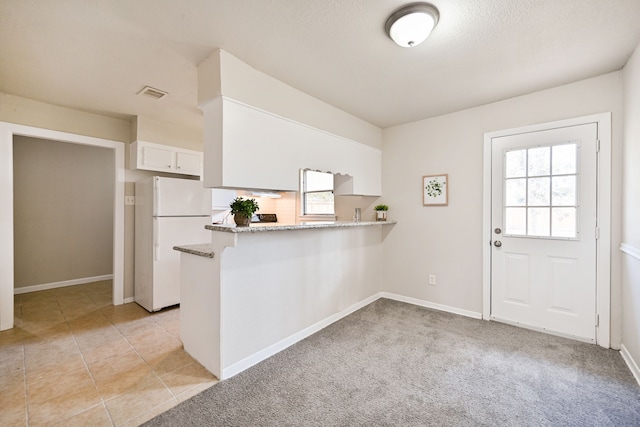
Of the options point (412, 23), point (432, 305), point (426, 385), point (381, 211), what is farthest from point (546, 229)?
point (412, 23)

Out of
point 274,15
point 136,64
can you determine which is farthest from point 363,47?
point 136,64

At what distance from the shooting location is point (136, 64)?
2219 millimetres

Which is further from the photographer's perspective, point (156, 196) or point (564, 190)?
point (156, 196)

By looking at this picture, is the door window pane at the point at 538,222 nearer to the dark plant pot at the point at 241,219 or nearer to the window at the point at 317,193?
the window at the point at 317,193

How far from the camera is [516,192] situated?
9.30 ft

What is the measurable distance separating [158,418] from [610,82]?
13.7 ft

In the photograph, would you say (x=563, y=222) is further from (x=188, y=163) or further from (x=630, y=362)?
(x=188, y=163)

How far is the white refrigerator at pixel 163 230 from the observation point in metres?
3.27

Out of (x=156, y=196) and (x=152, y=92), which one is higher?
(x=152, y=92)

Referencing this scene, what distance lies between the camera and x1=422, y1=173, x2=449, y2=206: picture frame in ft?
10.8

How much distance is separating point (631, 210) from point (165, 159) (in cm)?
469

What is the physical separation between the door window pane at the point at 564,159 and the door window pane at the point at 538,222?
379mm

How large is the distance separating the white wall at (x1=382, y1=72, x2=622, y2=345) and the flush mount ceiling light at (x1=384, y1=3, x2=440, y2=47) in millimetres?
1746

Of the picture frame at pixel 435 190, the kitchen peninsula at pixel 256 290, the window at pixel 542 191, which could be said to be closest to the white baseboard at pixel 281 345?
the kitchen peninsula at pixel 256 290
